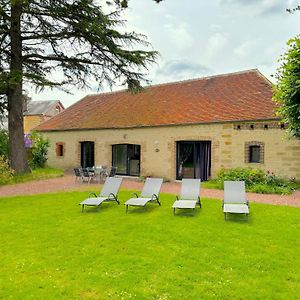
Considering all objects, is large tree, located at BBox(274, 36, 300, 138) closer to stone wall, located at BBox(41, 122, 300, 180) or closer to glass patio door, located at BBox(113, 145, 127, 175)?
stone wall, located at BBox(41, 122, 300, 180)

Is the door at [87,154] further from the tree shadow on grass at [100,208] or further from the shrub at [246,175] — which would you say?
the tree shadow on grass at [100,208]

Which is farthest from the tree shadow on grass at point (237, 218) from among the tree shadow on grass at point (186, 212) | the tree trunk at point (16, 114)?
the tree trunk at point (16, 114)

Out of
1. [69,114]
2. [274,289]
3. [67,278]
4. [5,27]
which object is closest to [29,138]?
[69,114]

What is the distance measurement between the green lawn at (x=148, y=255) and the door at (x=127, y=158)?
38.5 ft

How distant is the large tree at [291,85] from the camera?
12906 millimetres

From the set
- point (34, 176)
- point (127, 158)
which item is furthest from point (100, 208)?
point (127, 158)

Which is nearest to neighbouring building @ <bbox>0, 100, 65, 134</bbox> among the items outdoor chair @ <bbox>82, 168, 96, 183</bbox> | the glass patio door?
the glass patio door

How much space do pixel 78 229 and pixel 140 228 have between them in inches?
68.2

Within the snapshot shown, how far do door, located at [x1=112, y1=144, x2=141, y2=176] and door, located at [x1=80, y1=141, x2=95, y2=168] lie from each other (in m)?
2.19

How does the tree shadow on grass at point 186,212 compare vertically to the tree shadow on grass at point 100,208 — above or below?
above

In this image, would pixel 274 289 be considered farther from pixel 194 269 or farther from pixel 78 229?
pixel 78 229

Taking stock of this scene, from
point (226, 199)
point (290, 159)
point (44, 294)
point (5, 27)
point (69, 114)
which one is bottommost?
point (44, 294)

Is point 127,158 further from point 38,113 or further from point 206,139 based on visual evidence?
point 38,113

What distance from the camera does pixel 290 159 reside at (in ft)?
57.1
